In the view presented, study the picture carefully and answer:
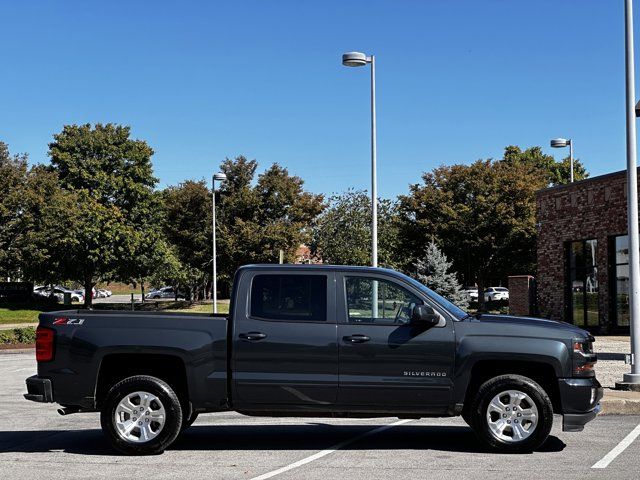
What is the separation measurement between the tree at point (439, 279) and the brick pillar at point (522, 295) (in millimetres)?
2408

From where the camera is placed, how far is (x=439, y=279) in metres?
34.9

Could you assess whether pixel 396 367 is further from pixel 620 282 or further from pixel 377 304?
pixel 620 282

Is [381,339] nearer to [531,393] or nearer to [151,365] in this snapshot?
[531,393]

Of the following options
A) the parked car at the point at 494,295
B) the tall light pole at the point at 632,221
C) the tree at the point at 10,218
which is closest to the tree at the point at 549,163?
the parked car at the point at 494,295

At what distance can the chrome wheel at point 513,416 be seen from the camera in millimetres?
8180

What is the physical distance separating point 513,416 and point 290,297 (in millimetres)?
2599

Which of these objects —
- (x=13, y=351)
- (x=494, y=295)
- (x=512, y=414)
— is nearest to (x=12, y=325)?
(x=13, y=351)

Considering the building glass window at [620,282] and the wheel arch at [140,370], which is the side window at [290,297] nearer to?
the wheel arch at [140,370]

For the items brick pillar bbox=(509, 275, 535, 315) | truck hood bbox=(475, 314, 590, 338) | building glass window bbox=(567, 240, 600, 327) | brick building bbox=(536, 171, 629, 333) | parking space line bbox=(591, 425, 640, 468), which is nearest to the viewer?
parking space line bbox=(591, 425, 640, 468)

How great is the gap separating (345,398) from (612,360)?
446 inches

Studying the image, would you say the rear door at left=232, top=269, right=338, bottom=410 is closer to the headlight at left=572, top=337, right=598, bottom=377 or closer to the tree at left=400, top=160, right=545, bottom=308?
the headlight at left=572, top=337, right=598, bottom=377

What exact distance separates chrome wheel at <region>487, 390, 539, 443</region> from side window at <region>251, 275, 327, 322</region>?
1.97 metres

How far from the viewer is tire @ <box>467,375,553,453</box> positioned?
814cm

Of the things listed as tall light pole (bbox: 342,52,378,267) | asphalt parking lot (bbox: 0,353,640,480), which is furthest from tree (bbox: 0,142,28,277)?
asphalt parking lot (bbox: 0,353,640,480)
